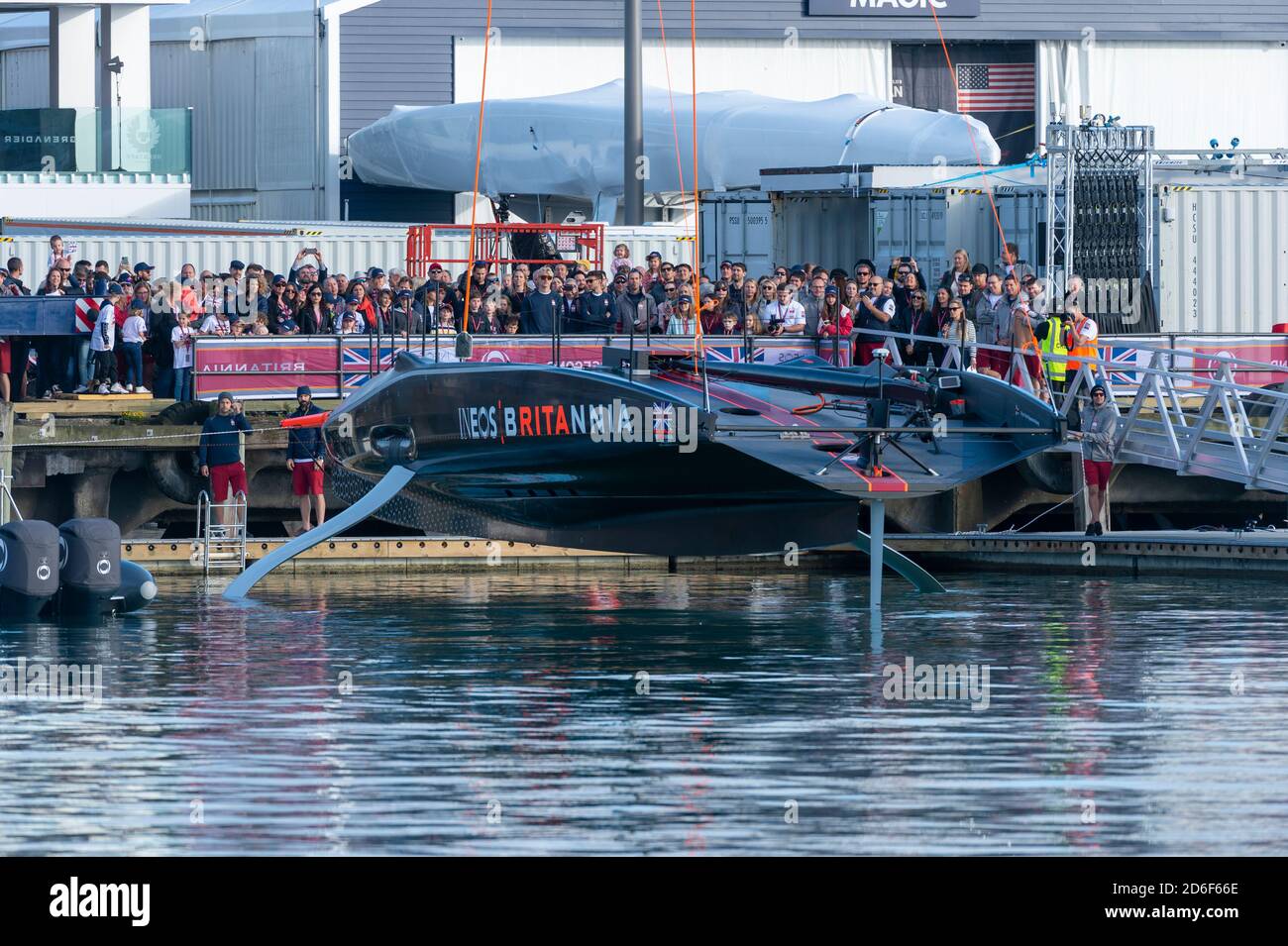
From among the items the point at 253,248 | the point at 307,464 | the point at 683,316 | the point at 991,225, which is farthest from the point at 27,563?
the point at 991,225

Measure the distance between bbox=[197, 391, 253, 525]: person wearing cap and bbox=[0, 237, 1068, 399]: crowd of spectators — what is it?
50.8 inches

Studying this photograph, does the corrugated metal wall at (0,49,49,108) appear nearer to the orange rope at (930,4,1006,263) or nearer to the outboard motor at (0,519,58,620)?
the orange rope at (930,4,1006,263)

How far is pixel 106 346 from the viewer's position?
26.4 metres

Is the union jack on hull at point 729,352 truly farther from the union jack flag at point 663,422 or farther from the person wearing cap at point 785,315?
the union jack flag at point 663,422

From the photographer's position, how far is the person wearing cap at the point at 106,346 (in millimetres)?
26281

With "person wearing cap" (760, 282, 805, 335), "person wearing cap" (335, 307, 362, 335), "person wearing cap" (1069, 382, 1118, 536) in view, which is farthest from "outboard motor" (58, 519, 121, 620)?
"person wearing cap" (1069, 382, 1118, 536)

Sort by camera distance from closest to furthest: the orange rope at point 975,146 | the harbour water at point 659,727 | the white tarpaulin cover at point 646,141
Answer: the harbour water at point 659,727 → the orange rope at point 975,146 → the white tarpaulin cover at point 646,141

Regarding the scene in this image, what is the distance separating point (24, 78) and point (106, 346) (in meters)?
23.9

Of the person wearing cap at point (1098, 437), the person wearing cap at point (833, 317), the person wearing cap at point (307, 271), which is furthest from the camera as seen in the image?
the person wearing cap at point (307, 271)

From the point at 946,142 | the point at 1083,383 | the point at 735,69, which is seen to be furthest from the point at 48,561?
the point at 735,69

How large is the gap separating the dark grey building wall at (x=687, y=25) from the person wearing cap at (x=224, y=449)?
Result: 22043mm

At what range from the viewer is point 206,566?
24922 mm

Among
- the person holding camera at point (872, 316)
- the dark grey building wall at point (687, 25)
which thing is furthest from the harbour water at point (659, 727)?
the dark grey building wall at point (687, 25)
